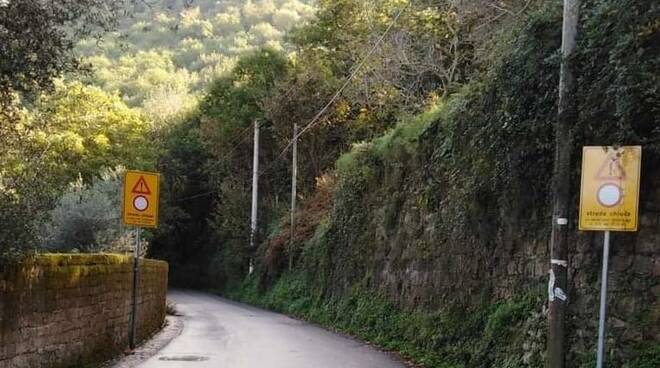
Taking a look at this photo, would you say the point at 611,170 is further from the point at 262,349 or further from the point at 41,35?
the point at 262,349

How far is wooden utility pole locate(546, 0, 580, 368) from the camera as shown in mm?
8578

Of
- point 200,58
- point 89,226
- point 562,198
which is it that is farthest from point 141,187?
point 200,58

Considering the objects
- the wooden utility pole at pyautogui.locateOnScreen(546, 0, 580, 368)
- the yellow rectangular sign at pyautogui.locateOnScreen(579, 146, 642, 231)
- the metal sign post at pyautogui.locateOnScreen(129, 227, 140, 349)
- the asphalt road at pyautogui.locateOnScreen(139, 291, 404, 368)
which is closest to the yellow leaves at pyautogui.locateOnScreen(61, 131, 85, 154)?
the asphalt road at pyautogui.locateOnScreen(139, 291, 404, 368)

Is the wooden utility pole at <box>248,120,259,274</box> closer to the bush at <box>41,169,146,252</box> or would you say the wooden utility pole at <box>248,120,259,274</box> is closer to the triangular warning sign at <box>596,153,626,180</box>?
the bush at <box>41,169,146,252</box>

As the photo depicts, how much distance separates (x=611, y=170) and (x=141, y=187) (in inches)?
369

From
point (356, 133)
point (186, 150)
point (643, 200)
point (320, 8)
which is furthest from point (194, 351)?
point (186, 150)

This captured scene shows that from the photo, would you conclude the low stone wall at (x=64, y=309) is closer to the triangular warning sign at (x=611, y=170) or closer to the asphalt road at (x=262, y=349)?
the asphalt road at (x=262, y=349)

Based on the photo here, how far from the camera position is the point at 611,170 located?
7.72 metres

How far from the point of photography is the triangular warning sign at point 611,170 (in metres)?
7.67

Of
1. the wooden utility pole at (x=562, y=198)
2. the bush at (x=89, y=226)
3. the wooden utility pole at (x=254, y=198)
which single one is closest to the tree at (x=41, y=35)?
the wooden utility pole at (x=562, y=198)

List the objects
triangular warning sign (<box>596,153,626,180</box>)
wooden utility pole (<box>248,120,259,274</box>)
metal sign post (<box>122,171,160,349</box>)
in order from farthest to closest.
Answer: wooden utility pole (<box>248,120,259,274</box>) → metal sign post (<box>122,171,160,349</box>) → triangular warning sign (<box>596,153,626,180</box>)

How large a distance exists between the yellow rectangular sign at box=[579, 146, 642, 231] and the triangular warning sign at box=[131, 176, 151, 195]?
9.01m

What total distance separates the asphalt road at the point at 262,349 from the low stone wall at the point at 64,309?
0.98 m

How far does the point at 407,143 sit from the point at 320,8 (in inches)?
830
